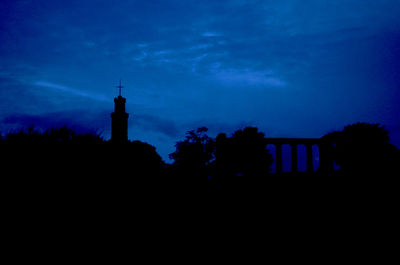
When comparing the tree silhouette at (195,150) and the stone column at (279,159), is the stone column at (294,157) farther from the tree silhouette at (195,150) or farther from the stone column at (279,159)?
the tree silhouette at (195,150)

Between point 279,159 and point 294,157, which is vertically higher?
point 294,157

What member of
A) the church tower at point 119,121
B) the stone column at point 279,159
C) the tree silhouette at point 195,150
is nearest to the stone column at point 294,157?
the stone column at point 279,159

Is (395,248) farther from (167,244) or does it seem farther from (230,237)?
(167,244)

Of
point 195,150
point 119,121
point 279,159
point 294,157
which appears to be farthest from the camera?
point 119,121

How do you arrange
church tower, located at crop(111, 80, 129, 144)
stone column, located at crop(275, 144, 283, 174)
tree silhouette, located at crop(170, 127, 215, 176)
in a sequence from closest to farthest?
1. stone column, located at crop(275, 144, 283, 174)
2. tree silhouette, located at crop(170, 127, 215, 176)
3. church tower, located at crop(111, 80, 129, 144)

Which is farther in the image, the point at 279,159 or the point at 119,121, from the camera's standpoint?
the point at 119,121

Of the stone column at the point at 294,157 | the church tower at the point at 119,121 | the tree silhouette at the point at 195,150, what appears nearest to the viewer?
the stone column at the point at 294,157

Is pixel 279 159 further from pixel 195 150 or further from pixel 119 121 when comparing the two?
pixel 119 121

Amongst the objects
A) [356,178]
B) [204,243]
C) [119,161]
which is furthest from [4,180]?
[356,178]

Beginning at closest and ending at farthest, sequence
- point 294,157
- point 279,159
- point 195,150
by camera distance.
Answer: point 279,159, point 294,157, point 195,150

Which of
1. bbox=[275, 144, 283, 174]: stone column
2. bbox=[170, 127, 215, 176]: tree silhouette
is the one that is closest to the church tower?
bbox=[170, 127, 215, 176]: tree silhouette

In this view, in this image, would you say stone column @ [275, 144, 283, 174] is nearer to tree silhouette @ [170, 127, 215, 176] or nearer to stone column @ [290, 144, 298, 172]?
stone column @ [290, 144, 298, 172]

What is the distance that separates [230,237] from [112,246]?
2.44 metres

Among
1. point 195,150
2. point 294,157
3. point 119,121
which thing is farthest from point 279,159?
point 119,121
